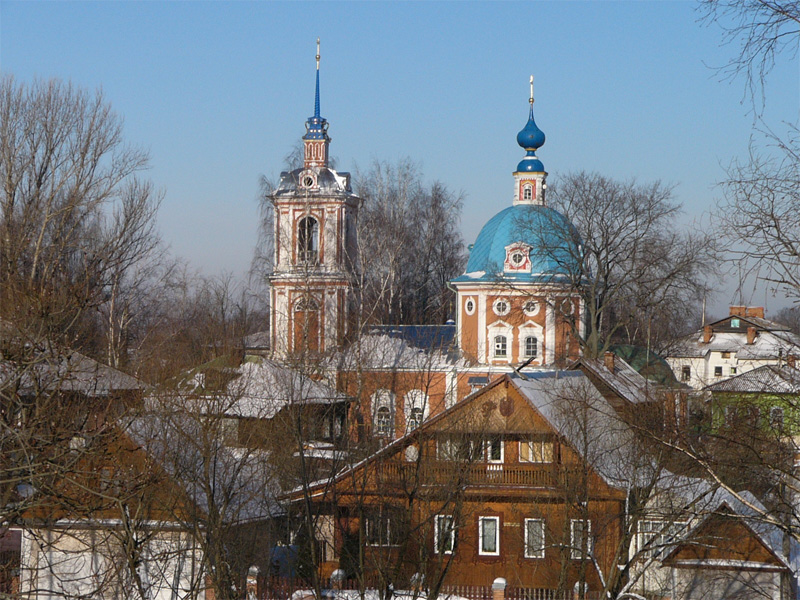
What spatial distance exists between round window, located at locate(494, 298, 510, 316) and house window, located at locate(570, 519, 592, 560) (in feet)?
60.4

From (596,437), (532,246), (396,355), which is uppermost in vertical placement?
(532,246)

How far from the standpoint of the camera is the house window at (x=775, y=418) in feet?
28.2

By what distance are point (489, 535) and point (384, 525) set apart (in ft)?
9.01

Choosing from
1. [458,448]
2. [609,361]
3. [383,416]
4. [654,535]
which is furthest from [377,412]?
[654,535]

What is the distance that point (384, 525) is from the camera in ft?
62.4

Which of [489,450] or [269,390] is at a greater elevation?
[269,390]

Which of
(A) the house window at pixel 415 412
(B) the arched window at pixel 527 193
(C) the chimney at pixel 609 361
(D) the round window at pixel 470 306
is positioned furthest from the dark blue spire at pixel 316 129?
(C) the chimney at pixel 609 361

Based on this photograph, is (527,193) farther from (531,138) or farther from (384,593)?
(384,593)

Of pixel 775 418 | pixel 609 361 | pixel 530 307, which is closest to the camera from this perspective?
pixel 775 418

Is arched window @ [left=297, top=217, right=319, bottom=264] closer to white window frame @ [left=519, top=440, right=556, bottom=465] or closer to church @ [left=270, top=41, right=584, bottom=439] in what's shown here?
church @ [left=270, top=41, right=584, bottom=439]

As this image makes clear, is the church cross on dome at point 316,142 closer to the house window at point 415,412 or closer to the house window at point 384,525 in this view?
the house window at point 415,412

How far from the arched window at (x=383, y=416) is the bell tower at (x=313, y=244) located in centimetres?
412

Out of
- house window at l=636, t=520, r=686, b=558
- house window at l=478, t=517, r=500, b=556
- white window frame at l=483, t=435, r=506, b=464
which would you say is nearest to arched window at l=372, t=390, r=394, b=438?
white window frame at l=483, t=435, r=506, b=464

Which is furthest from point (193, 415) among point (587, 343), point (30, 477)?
point (587, 343)
